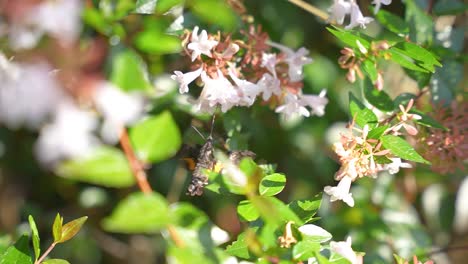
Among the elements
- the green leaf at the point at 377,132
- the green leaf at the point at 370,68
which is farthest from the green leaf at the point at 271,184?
the green leaf at the point at 370,68

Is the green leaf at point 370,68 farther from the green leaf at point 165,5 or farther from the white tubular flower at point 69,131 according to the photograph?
the white tubular flower at point 69,131

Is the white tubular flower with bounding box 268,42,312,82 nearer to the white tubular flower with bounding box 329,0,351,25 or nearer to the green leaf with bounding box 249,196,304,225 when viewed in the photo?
the white tubular flower with bounding box 329,0,351,25

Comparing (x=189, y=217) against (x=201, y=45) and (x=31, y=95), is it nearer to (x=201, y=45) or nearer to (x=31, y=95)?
(x=201, y=45)

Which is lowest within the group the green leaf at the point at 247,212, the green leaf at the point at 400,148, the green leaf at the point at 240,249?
the green leaf at the point at 240,249

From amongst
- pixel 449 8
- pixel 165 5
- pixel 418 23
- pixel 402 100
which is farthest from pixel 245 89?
pixel 449 8

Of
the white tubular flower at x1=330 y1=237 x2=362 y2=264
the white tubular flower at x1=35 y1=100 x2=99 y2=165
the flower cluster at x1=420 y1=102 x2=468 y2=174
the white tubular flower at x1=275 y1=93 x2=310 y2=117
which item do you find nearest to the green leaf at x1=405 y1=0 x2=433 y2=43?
the flower cluster at x1=420 y1=102 x2=468 y2=174

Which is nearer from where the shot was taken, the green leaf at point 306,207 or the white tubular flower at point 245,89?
the green leaf at point 306,207

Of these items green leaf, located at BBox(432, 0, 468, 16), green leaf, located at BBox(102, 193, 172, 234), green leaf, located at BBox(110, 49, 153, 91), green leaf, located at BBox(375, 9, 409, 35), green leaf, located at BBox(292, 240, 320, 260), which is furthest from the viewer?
green leaf, located at BBox(432, 0, 468, 16)
